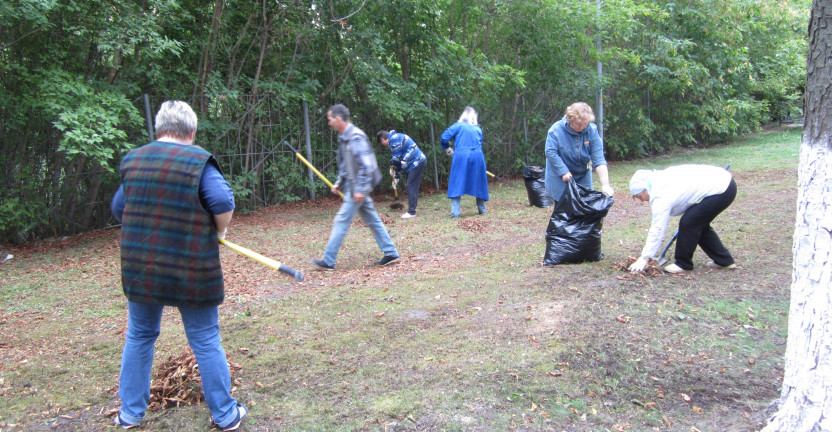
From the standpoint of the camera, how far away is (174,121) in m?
2.73

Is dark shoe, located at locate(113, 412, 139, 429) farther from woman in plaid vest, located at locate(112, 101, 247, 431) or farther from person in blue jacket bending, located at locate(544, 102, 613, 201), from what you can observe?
person in blue jacket bending, located at locate(544, 102, 613, 201)

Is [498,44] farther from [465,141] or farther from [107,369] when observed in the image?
[107,369]

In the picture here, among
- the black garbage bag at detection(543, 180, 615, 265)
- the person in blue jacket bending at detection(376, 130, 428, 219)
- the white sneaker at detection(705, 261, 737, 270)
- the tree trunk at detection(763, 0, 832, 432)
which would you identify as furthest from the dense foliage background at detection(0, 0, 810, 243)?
the tree trunk at detection(763, 0, 832, 432)

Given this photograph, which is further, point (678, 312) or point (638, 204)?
point (638, 204)

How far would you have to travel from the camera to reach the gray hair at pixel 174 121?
2.73 meters

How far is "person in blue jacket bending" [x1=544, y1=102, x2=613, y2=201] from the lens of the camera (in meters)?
5.85

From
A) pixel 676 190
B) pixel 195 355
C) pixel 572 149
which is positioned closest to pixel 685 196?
pixel 676 190

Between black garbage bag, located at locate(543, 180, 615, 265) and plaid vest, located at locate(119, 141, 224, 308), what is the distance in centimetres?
390

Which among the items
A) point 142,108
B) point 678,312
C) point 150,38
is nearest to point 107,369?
point 678,312

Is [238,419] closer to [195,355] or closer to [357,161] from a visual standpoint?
[195,355]

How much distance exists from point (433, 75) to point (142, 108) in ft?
17.9

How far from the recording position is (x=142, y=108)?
8477 mm

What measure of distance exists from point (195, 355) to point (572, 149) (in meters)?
4.40

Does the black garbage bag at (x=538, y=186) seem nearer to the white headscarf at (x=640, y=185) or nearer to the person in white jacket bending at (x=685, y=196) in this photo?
the person in white jacket bending at (x=685, y=196)
